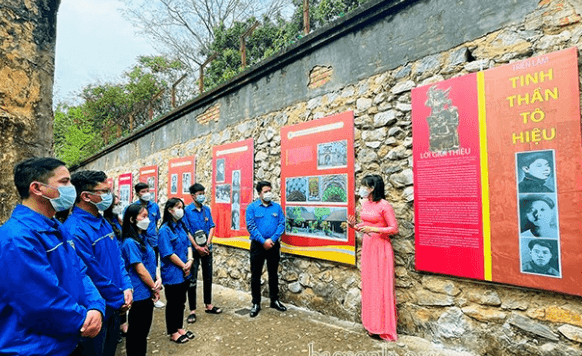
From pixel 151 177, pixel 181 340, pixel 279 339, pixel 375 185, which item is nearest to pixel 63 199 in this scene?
pixel 181 340

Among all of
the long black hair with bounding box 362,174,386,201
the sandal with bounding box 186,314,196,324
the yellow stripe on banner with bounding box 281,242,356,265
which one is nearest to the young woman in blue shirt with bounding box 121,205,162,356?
the sandal with bounding box 186,314,196,324

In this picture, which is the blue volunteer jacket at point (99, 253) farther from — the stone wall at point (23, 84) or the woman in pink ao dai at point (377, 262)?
the woman in pink ao dai at point (377, 262)

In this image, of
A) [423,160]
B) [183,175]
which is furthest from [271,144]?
[183,175]

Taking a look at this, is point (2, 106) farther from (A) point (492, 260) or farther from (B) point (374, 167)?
(A) point (492, 260)

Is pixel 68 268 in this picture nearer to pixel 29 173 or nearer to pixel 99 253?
pixel 29 173

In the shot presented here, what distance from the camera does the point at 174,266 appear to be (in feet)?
11.3

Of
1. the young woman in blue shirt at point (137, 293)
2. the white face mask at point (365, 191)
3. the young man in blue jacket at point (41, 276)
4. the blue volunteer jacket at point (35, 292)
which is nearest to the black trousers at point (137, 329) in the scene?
the young woman in blue shirt at point (137, 293)

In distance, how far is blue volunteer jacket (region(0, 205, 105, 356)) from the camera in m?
1.36

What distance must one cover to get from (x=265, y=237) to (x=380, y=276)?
5.64 ft

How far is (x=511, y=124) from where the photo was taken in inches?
110

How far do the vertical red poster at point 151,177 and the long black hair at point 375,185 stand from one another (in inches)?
264

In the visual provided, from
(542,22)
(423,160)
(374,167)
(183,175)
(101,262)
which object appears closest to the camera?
(101,262)

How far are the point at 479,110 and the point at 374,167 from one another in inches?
48.5

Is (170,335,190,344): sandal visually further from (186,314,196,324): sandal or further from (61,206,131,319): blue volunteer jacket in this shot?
(61,206,131,319): blue volunteer jacket
